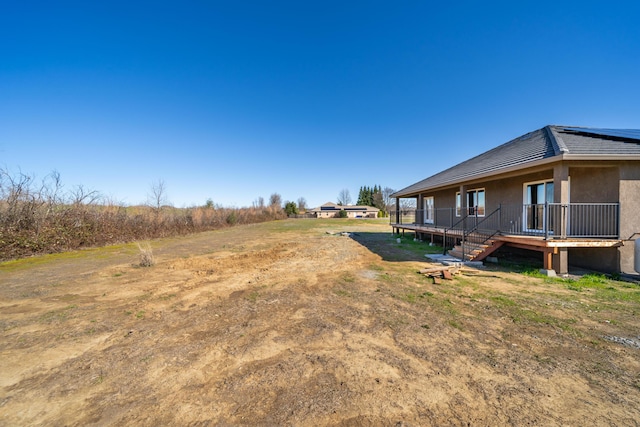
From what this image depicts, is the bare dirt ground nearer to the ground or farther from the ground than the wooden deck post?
nearer to the ground

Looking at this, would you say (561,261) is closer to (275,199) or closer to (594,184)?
(594,184)

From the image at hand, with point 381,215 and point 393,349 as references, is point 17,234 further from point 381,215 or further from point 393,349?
point 381,215

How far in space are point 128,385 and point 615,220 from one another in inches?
463

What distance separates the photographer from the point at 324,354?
3320 mm

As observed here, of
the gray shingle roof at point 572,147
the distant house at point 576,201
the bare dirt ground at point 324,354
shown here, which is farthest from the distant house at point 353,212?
the bare dirt ground at point 324,354

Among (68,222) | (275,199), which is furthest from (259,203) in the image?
(68,222)

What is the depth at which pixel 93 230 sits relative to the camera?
15.4 meters

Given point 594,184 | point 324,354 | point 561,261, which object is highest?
point 594,184

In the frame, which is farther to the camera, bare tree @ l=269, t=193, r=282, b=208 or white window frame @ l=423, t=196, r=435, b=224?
bare tree @ l=269, t=193, r=282, b=208

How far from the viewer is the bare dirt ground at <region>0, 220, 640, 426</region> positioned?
238 cm

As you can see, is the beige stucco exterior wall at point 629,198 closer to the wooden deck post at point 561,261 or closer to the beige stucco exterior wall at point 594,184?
the beige stucco exterior wall at point 594,184

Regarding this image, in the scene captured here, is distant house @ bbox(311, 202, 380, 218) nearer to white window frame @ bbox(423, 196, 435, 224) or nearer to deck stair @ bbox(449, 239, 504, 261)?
white window frame @ bbox(423, 196, 435, 224)

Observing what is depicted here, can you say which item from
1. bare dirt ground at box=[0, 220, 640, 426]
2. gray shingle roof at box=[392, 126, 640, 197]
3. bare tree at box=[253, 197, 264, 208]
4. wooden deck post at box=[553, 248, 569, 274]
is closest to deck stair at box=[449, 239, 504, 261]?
wooden deck post at box=[553, 248, 569, 274]

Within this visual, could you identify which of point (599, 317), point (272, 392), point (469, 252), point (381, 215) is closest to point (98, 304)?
point (272, 392)
